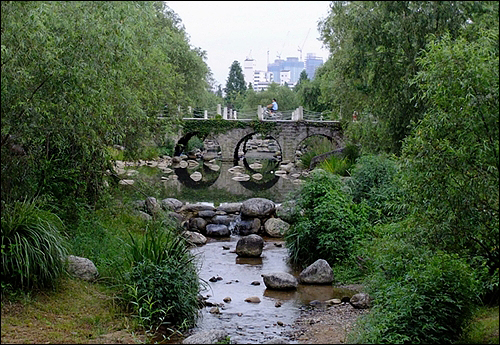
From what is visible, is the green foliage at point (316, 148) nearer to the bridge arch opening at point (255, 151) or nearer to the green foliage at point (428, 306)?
the bridge arch opening at point (255, 151)

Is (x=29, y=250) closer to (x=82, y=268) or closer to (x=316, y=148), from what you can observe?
(x=82, y=268)

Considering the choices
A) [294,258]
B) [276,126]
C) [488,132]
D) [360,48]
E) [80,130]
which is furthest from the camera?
[276,126]

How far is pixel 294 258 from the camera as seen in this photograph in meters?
13.1

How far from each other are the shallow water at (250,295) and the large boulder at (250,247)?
0.16 metres

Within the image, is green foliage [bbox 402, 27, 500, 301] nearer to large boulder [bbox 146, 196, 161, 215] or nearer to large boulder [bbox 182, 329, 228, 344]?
large boulder [bbox 182, 329, 228, 344]

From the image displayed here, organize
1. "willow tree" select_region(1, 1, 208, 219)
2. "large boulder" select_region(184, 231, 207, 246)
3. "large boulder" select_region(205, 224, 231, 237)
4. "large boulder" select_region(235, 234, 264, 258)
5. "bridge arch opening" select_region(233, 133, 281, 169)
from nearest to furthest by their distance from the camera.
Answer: "willow tree" select_region(1, 1, 208, 219) → "large boulder" select_region(235, 234, 264, 258) → "large boulder" select_region(184, 231, 207, 246) → "large boulder" select_region(205, 224, 231, 237) → "bridge arch opening" select_region(233, 133, 281, 169)

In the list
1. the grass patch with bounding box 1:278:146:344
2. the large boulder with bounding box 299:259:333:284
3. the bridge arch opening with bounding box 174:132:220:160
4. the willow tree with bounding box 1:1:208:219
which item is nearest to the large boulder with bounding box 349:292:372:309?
the large boulder with bounding box 299:259:333:284

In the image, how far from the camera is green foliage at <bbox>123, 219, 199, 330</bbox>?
8.07 meters

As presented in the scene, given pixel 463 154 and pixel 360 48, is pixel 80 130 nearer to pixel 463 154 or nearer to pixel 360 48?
pixel 463 154

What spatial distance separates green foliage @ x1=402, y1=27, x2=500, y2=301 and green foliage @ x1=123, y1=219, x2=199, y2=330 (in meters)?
3.50

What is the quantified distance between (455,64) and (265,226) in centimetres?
1065

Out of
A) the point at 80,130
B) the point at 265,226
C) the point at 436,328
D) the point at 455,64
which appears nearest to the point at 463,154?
the point at 455,64

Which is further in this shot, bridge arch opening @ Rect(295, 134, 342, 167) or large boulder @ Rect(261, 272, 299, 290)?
bridge arch opening @ Rect(295, 134, 342, 167)

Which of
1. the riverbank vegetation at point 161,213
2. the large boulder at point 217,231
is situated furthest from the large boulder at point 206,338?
the large boulder at point 217,231
